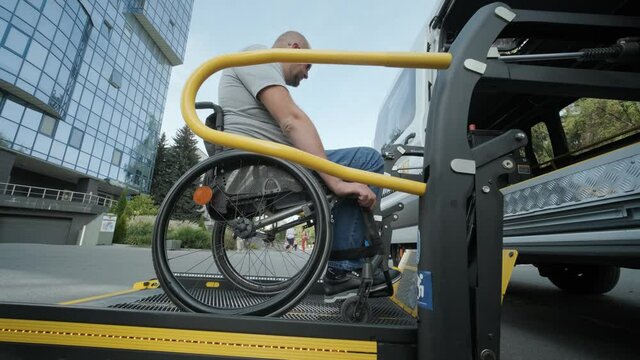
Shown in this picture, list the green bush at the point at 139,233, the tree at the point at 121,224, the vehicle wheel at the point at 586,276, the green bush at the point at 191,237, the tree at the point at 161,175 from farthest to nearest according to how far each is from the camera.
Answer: the tree at the point at 161,175
the tree at the point at 121,224
the green bush at the point at 139,233
the green bush at the point at 191,237
the vehicle wheel at the point at 586,276

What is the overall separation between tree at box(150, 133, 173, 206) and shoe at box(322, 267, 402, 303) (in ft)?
142

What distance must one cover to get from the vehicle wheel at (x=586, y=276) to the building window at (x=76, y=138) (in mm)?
29405

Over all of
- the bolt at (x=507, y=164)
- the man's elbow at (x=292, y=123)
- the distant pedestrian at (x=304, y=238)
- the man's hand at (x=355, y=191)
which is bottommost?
the distant pedestrian at (x=304, y=238)

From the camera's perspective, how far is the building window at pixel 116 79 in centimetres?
2902

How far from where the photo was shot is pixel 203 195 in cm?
150

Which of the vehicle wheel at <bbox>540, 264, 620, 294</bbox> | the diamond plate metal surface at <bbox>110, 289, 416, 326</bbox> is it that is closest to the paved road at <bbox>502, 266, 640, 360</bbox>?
the vehicle wheel at <bbox>540, 264, 620, 294</bbox>

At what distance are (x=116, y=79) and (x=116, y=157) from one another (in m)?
6.71

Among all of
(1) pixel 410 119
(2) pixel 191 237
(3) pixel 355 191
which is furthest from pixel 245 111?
(2) pixel 191 237

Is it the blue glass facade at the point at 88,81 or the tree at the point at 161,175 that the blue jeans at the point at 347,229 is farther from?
the tree at the point at 161,175

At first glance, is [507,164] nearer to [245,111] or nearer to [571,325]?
[245,111]

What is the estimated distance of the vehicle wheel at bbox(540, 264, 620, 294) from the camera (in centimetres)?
382

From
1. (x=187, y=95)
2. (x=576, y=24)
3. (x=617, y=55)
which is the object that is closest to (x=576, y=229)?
(x=617, y=55)

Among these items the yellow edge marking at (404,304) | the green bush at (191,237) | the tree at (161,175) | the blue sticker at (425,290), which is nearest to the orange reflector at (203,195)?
the blue sticker at (425,290)

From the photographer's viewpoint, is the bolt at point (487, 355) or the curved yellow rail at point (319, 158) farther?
the curved yellow rail at point (319, 158)
